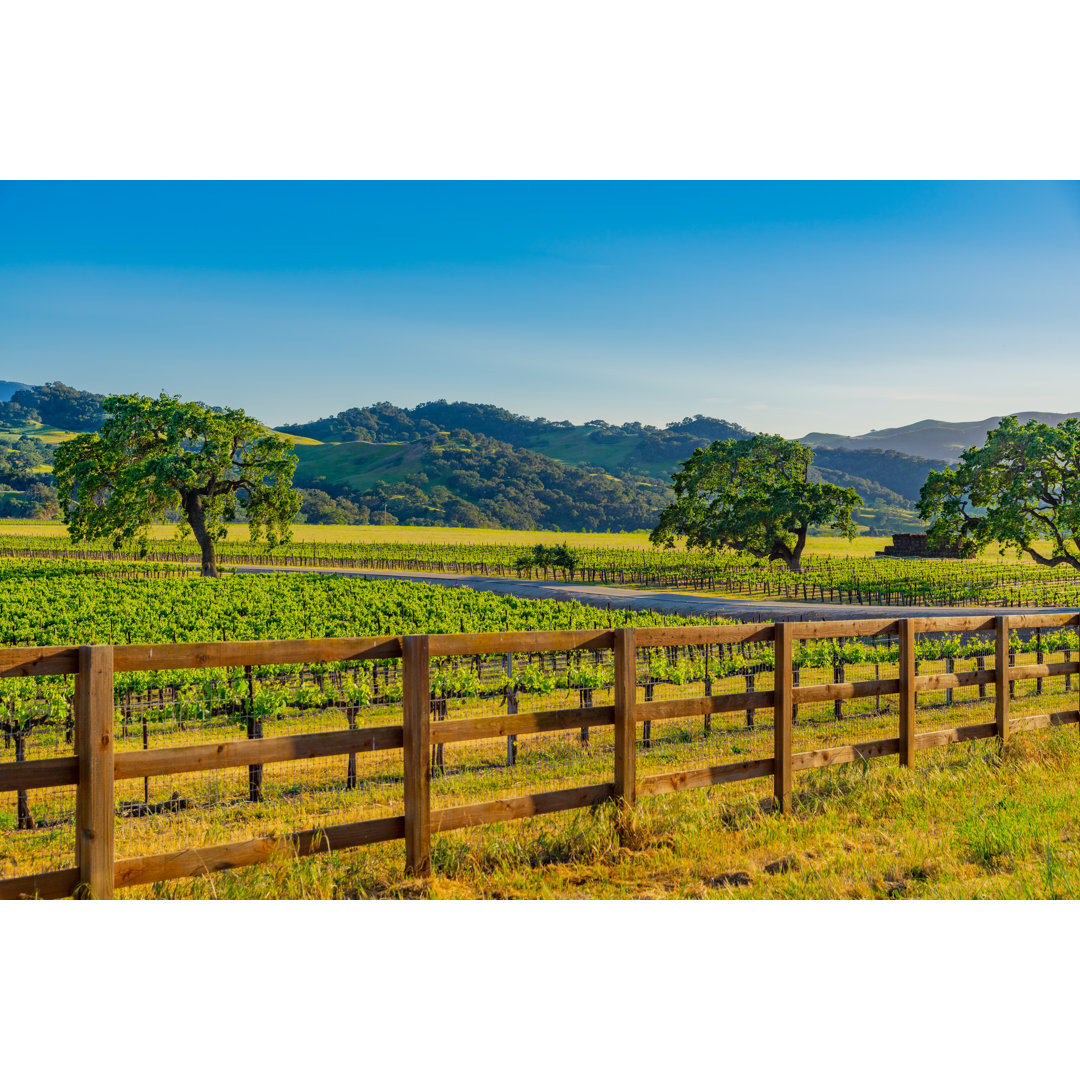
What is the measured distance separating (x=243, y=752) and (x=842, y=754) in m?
4.08

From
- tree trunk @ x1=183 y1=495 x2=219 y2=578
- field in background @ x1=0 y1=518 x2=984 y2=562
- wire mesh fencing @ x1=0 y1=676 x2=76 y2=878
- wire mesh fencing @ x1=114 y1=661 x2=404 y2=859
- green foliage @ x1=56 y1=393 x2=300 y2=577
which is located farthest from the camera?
field in background @ x1=0 y1=518 x2=984 y2=562

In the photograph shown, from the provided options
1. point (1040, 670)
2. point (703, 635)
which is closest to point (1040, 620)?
point (1040, 670)

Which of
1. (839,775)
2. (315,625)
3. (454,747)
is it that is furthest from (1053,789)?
(315,625)

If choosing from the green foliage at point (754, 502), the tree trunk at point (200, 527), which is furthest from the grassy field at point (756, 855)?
the green foliage at point (754, 502)

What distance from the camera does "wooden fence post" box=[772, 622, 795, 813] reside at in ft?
17.9

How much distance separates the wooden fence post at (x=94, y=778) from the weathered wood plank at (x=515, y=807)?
59.3 inches

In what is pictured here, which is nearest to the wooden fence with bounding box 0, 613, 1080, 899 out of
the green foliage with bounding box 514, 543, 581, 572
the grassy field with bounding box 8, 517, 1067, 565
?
the green foliage with bounding box 514, 543, 581, 572

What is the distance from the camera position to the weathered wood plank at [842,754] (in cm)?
557

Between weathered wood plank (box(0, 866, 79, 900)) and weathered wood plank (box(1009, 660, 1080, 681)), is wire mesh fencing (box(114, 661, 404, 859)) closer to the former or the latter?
weathered wood plank (box(0, 866, 79, 900))

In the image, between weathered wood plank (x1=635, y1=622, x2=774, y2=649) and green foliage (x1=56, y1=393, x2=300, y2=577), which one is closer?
weathered wood plank (x1=635, y1=622, x2=774, y2=649)

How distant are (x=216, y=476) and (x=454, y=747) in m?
35.8

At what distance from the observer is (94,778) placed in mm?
3539

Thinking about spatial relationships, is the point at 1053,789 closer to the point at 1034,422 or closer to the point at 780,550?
the point at 1034,422

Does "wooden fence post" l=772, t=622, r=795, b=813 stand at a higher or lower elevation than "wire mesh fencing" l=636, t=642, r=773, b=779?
higher
